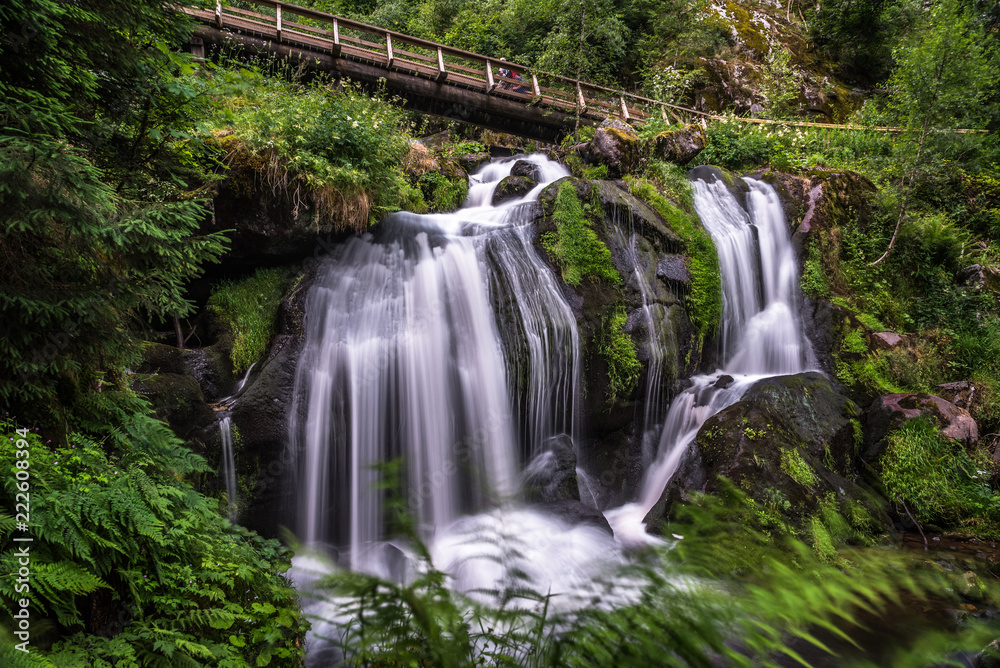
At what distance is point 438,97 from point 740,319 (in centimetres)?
943

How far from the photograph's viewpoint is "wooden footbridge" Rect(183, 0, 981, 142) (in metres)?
11.4

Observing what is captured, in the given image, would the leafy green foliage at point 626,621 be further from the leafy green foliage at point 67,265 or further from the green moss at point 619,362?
Result: the green moss at point 619,362

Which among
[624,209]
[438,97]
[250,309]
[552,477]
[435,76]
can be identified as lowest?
[552,477]

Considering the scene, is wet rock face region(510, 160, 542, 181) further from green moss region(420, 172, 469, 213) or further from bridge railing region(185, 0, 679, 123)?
bridge railing region(185, 0, 679, 123)

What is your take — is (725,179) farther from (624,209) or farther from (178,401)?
(178,401)

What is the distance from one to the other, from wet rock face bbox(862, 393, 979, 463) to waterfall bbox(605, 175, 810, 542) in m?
1.27

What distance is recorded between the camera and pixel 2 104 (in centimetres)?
229

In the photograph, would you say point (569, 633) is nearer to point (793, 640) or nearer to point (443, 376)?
point (793, 640)

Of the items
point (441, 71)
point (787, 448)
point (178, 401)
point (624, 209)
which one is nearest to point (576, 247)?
point (624, 209)

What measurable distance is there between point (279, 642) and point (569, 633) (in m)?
2.06

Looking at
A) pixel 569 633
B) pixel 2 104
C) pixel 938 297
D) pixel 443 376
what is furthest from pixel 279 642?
pixel 938 297

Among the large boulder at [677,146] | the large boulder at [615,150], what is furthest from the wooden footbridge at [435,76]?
the large boulder at [615,150]

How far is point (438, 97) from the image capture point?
12914mm

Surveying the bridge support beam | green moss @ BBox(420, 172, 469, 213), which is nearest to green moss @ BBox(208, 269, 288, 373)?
green moss @ BBox(420, 172, 469, 213)
